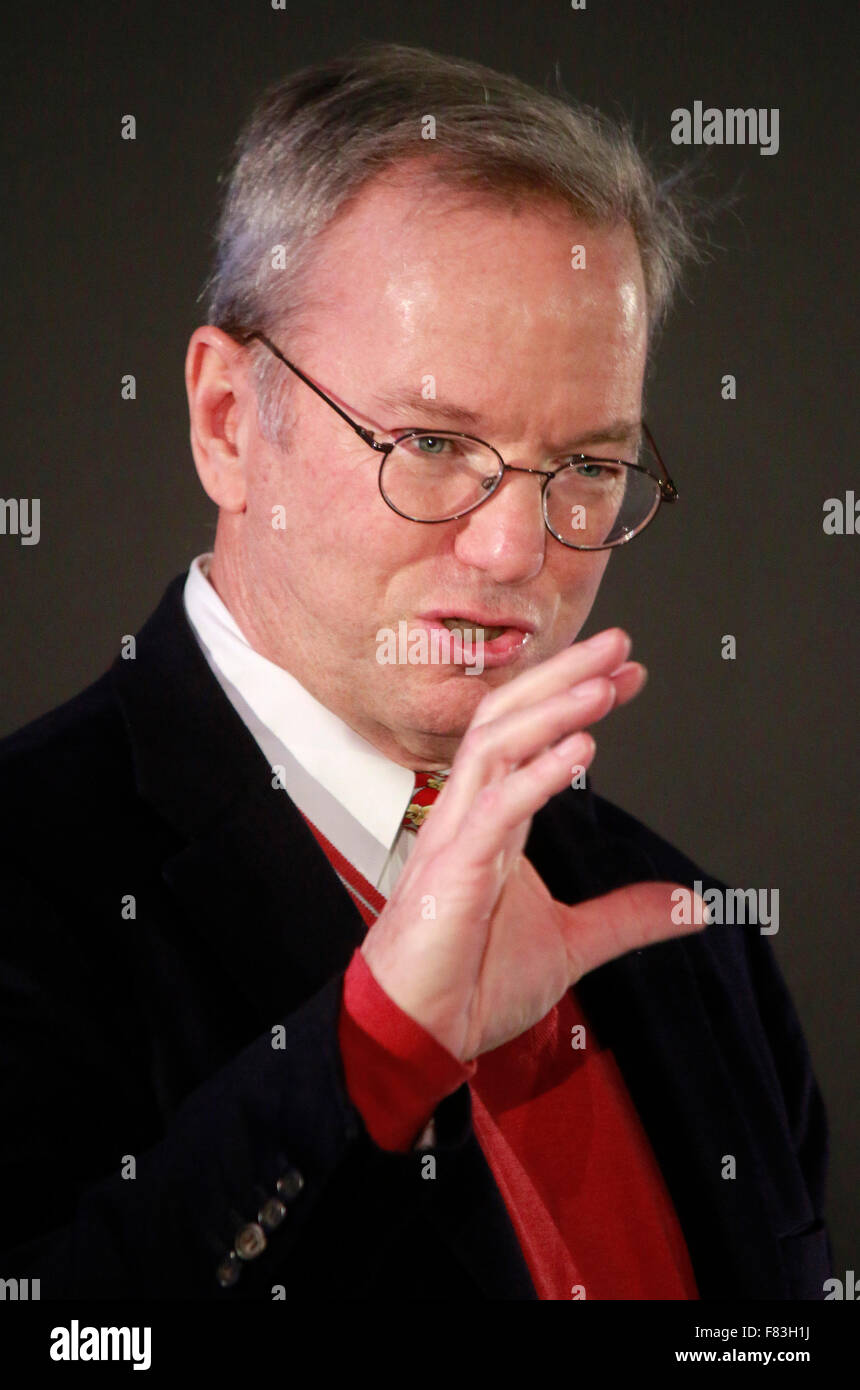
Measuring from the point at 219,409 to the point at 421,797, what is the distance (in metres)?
0.46

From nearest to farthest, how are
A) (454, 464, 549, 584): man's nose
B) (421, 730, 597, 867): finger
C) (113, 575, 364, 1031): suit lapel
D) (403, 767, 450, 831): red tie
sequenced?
1. (421, 730, 597, 867): finger
2. (113, 575, 364, 1031): suit lapel
3. (454, 464, 549, 584): man's nose
4. (403, 767, 450, 831): red tie

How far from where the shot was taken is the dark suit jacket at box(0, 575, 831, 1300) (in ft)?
3.95

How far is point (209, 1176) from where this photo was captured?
1.20 m

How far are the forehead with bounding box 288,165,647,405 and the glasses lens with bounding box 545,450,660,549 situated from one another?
0.11m

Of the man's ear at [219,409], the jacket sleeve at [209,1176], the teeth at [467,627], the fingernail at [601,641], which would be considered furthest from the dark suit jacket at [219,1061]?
the fingernail at [601,641]

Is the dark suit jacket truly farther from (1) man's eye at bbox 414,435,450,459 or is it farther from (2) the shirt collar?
(1) man's eye at bbox 414,435,450,459

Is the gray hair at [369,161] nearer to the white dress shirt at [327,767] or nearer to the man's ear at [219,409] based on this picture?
the man's ear at [219,409]

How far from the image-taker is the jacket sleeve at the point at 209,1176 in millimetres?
1193

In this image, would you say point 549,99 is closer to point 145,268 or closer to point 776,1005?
point 145,268

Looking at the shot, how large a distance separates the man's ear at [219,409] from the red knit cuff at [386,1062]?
25.5 inches

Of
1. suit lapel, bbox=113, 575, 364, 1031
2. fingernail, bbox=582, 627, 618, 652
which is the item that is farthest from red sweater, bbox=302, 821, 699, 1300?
fingernail, bbox=582, 627, 618, 652

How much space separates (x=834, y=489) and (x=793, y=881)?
658mm

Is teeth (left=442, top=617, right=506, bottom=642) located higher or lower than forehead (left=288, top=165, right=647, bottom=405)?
lower

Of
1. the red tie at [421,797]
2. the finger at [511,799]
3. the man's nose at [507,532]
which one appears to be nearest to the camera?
the finger at [511,799]
